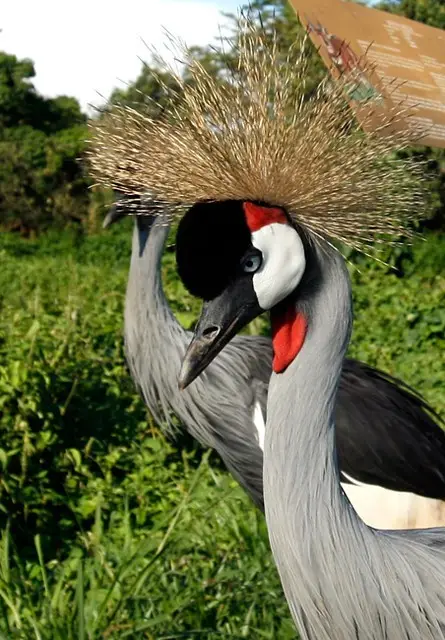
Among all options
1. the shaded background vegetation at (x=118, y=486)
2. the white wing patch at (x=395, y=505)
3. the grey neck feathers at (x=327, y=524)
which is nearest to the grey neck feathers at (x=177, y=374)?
the shaded background vegetation at (x=118, y=486)

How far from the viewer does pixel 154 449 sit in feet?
9.90

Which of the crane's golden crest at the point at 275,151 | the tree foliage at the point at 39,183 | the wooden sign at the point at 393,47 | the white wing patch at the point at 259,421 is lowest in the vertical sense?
the tree foliage at the point at 39,183

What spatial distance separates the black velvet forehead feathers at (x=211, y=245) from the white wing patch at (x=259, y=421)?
3.45ft

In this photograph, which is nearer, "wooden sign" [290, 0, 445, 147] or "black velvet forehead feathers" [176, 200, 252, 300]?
"black velvet forehead feathers" [176, 200, 252, 300]

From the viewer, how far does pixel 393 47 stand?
8.75 feet

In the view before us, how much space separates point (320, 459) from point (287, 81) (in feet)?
1.75

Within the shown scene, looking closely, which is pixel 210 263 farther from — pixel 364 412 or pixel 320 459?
pixel 364 412

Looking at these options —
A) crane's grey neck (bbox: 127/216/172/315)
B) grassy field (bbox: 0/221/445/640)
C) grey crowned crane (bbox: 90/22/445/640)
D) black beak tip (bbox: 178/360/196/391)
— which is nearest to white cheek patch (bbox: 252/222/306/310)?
grey crowned crane (bbox: 90/22/445/640)

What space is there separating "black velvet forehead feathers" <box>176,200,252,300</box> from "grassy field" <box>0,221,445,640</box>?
2.59 feet

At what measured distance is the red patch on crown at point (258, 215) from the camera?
4.05 feet

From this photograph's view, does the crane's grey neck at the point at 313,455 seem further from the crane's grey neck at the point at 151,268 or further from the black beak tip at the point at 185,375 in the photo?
the crane's grey neck at the point at 151,268

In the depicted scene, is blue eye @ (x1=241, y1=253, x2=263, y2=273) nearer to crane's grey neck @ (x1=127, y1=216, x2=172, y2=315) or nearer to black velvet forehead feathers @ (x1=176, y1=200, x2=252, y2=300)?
black velvet forehead feathers @ (x1=176, y1=200, x2=252, y2=300)

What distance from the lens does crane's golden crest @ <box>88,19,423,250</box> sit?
49.0 inches

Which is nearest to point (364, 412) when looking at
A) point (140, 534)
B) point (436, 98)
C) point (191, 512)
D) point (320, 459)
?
point (191, 512)
